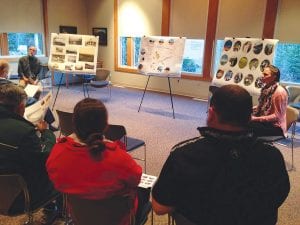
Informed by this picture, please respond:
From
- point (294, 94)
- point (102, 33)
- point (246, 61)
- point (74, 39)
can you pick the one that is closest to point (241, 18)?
point (246, 61)

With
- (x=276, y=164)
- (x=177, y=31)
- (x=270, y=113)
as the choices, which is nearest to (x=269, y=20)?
(x=177, y=31)

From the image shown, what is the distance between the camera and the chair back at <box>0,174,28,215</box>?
1.60 metres

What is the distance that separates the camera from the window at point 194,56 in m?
6.94

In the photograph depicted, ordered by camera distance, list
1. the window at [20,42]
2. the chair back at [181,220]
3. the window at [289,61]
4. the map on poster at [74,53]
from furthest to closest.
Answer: the window at [20,42] → the map on poster at [74,53] → the window at [289,61] → the chair back at [181,220]

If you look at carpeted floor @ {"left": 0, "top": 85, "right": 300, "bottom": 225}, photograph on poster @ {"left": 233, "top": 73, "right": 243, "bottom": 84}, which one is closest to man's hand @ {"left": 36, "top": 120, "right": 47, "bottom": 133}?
carpeted floor @ {"left": 0, "top": 85, "right": 300, "bottom": 225}

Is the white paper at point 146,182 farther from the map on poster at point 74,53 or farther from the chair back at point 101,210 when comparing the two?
the map on poster at point 74,53

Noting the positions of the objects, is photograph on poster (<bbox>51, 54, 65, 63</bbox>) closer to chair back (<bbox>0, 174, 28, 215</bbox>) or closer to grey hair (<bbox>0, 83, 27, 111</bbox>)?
grey hair (<bbox>0, 83, 27, 111</bbox>)

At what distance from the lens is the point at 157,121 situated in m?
5.18

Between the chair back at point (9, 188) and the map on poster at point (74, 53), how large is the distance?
456 cm

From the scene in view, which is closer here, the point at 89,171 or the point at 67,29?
the point at 89,171

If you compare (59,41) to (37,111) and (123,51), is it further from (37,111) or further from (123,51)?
(37,111)

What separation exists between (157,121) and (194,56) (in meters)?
2.66

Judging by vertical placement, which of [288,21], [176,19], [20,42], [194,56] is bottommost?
[194,56]

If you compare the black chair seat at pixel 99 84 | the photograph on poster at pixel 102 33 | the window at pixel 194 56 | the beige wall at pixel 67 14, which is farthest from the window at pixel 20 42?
the window at pixel 194 56
